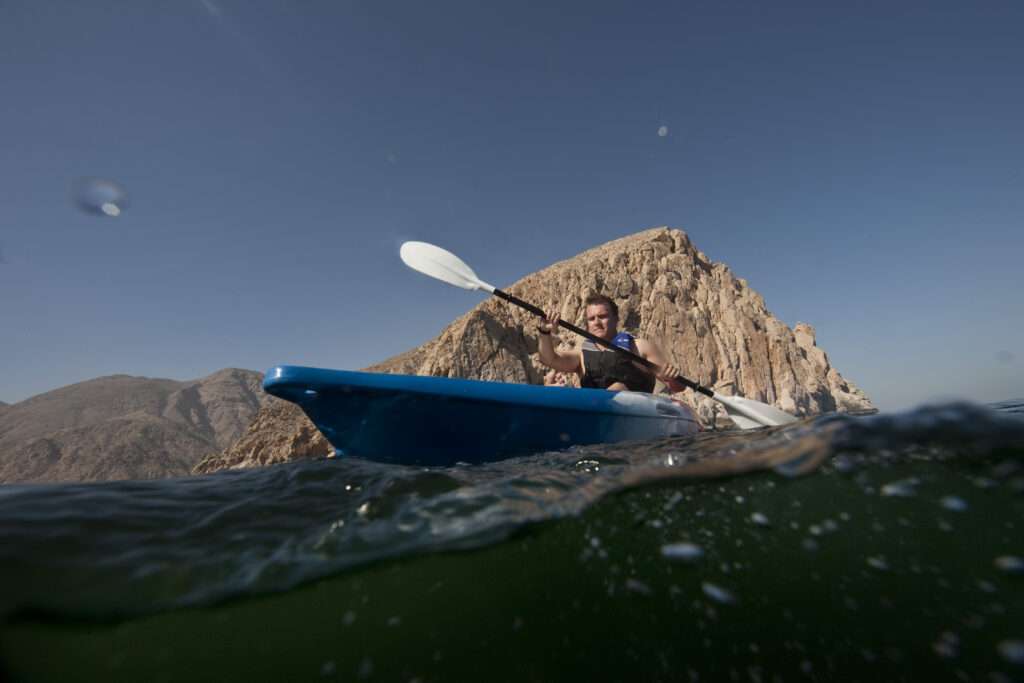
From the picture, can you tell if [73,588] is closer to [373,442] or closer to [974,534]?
[373,442]

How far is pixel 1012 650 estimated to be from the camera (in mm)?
1630

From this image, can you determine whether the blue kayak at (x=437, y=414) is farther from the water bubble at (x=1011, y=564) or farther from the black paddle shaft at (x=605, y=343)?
the water bubble at (x=1011, y=564)

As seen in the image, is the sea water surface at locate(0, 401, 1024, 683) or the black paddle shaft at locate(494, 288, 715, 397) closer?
the sea water surface at locate(0, 401, 1024, 683)

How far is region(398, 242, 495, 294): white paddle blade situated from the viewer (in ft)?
19.2

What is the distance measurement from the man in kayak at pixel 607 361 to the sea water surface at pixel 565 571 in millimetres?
3165

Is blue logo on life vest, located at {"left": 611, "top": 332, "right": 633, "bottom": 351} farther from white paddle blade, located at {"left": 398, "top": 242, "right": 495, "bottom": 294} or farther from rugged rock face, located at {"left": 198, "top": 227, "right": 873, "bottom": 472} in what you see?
rugged rock face, located at {"left": 198, "top": 227, "right": 873, "bottom": 472}

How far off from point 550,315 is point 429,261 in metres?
2.01

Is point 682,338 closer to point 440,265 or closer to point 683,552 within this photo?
point 440,265

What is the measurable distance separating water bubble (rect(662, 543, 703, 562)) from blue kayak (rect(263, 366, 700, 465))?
1.61 meters

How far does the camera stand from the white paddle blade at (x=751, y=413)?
5.16m

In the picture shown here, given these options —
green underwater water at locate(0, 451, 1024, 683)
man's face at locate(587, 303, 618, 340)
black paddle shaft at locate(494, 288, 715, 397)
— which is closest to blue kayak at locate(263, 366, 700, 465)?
black paddle shaft at locate(494, 288, 715, 397)

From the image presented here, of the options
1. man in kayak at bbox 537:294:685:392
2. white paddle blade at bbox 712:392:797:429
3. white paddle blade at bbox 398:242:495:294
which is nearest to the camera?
white paddle blade at bbox 712:392:797:429

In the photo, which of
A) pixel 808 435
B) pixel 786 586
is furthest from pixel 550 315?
pixel 786 586

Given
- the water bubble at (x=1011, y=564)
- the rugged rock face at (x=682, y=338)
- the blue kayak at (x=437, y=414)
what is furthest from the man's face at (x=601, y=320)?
the rugged rock face at (x=682, y=338)
